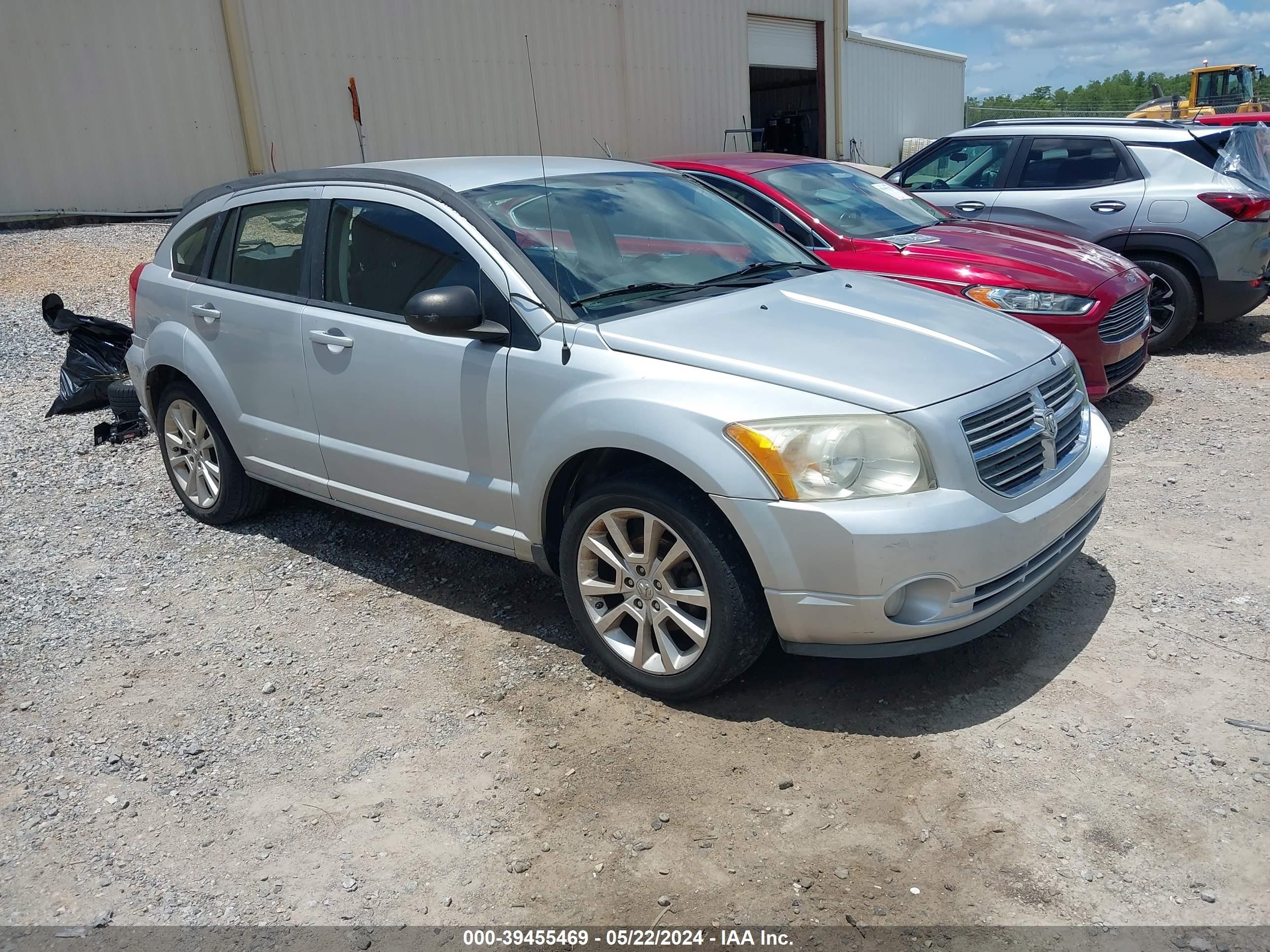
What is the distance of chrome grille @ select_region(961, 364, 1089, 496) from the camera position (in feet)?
10.7

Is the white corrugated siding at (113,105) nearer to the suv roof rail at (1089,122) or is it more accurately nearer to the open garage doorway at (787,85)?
the suv roof rail at (1089,122)

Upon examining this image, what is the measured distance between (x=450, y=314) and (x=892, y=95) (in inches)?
1089

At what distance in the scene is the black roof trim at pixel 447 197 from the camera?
3742mm

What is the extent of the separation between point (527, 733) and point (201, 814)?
3.38ft

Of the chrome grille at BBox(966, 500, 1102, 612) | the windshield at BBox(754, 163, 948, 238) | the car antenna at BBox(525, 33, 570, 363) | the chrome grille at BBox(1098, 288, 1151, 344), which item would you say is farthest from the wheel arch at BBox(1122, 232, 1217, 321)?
the car antenna at BBox(525, 33, 570, 363)

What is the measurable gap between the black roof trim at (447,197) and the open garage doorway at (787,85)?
59.3 ft

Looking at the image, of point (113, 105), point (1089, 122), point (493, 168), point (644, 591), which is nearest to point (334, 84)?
point (113, 105)

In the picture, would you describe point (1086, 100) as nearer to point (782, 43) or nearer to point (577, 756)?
point (782, 43)

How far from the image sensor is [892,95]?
28344mm

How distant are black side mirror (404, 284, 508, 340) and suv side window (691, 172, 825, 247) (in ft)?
10.7

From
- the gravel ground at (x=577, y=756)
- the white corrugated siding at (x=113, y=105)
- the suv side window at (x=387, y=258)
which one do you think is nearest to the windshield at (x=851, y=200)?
the gravel ground at (x=577, y=756)

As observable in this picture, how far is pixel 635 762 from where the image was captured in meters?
3.30

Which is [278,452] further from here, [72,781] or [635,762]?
[635,762]

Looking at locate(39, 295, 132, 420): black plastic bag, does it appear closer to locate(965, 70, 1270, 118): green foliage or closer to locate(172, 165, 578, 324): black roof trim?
locate(172, 165, 578, 324): black roof trim
